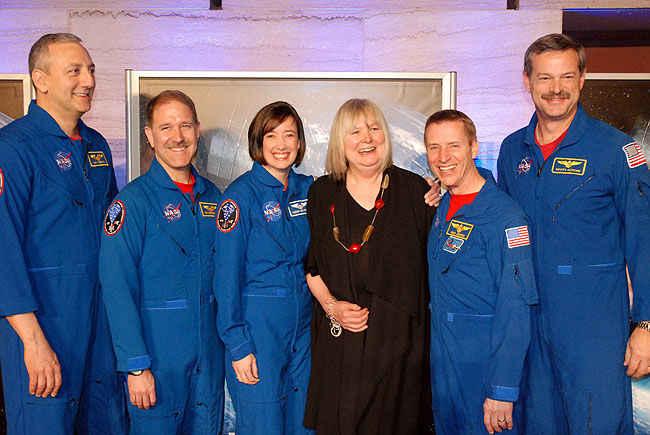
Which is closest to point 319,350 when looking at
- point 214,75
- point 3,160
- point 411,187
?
point 411,187

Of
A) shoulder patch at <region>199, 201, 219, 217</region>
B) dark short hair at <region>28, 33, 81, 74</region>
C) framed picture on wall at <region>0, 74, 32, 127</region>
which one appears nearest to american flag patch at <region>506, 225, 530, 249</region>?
shoulder patch at <region>199, 201, 219, 217</region>

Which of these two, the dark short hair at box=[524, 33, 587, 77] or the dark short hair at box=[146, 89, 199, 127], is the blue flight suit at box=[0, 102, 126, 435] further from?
the dark short hair at box=[524, 33, 587, 77]

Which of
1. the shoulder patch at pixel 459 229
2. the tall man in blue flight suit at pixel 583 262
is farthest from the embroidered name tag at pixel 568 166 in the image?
the shoulder patch at pixel 459 229

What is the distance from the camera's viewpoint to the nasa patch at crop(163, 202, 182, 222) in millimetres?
2600

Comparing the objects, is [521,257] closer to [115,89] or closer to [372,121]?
[372,121]

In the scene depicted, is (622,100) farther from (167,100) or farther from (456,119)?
(167,100)

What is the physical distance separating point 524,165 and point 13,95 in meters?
2.95

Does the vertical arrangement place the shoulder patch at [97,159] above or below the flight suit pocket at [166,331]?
above

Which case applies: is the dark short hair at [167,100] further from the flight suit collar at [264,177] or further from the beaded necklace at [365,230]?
the beaded necklace at [365,230]

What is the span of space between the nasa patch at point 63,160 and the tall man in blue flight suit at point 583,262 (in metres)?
2.01

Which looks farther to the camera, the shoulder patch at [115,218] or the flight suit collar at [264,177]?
the flight suit collar at [264,177]

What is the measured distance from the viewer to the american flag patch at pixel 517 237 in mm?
2311

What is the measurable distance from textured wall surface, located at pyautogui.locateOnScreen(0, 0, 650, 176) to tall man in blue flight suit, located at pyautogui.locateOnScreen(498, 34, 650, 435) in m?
1.15

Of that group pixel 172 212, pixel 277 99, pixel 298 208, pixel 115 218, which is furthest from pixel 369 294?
pixel 277 99
